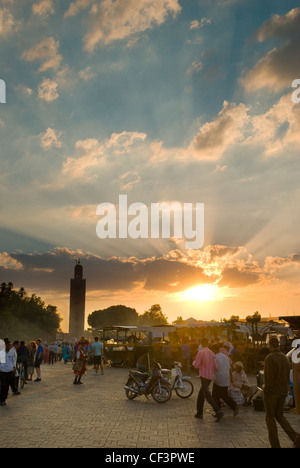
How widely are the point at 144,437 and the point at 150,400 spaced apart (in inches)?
240

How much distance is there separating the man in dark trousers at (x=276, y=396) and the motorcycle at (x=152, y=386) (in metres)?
6.57

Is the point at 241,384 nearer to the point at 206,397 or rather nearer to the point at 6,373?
the point at 206,397

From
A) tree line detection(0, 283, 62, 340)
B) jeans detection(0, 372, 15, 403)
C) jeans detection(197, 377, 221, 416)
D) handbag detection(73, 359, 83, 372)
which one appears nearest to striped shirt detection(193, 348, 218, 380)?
jeans detection(197, 377, 221, 416)

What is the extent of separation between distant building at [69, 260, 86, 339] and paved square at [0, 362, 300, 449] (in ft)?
300

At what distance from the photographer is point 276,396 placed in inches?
282

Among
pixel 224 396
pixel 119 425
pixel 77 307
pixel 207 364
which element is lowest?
pixel 119 425

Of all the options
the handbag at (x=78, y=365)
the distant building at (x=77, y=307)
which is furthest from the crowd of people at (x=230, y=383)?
the distant building at (x=77, y=307)

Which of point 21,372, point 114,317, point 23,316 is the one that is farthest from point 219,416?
point 114,317

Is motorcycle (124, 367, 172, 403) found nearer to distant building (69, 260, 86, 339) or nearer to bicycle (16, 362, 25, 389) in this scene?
Result: bicycle (16, 362, 25, 389)

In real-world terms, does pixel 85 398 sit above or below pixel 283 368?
below

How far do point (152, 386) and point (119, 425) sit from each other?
13.9ft
